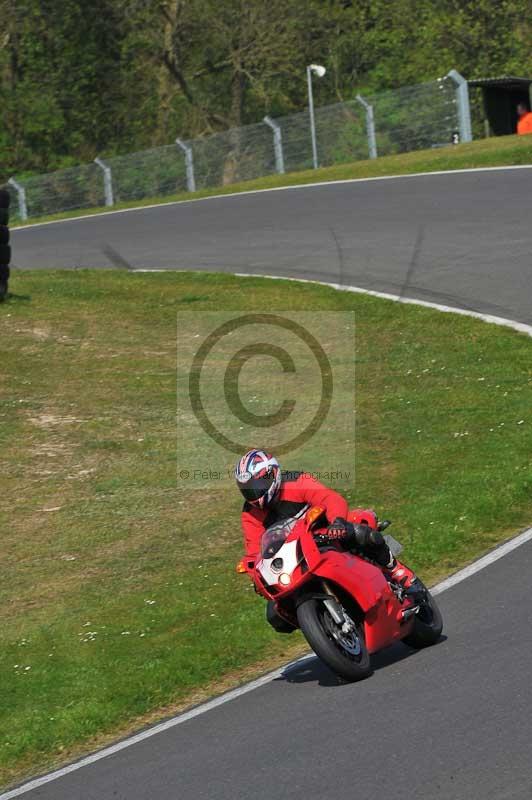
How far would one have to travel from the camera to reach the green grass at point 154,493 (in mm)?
9328

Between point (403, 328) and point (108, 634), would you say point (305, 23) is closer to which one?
point (403, 328)

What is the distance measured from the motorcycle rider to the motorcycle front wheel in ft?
1.63

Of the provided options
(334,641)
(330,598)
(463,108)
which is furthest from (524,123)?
(334,641)

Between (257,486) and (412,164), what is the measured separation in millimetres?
23876

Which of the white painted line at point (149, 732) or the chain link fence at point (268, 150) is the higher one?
the chain link fence at point (268, 150)

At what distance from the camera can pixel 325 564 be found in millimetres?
8188

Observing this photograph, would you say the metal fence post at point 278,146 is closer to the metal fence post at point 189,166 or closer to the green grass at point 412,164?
the green grass at point 412,164

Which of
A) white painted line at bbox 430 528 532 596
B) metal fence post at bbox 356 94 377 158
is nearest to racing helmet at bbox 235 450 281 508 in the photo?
white painted line at bbox 430 528 532 596

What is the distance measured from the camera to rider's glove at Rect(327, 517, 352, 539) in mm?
8266

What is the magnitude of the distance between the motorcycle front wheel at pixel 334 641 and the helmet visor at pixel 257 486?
0.76 metres

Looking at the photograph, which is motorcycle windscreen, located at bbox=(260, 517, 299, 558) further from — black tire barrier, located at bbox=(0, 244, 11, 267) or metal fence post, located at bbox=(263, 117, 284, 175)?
metal fence post, located at bbox=(263, 117, 284, 175)

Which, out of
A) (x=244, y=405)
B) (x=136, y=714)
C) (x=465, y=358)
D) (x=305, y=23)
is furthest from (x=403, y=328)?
(x=305, y=23)

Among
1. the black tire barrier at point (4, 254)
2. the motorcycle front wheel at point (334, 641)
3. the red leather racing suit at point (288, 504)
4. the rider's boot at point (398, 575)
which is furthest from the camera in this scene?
the black tire barrier at point (4, 254)

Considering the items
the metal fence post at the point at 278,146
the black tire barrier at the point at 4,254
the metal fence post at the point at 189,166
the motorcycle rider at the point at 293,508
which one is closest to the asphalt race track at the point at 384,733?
the motorcycle rider at the point at 293,508
